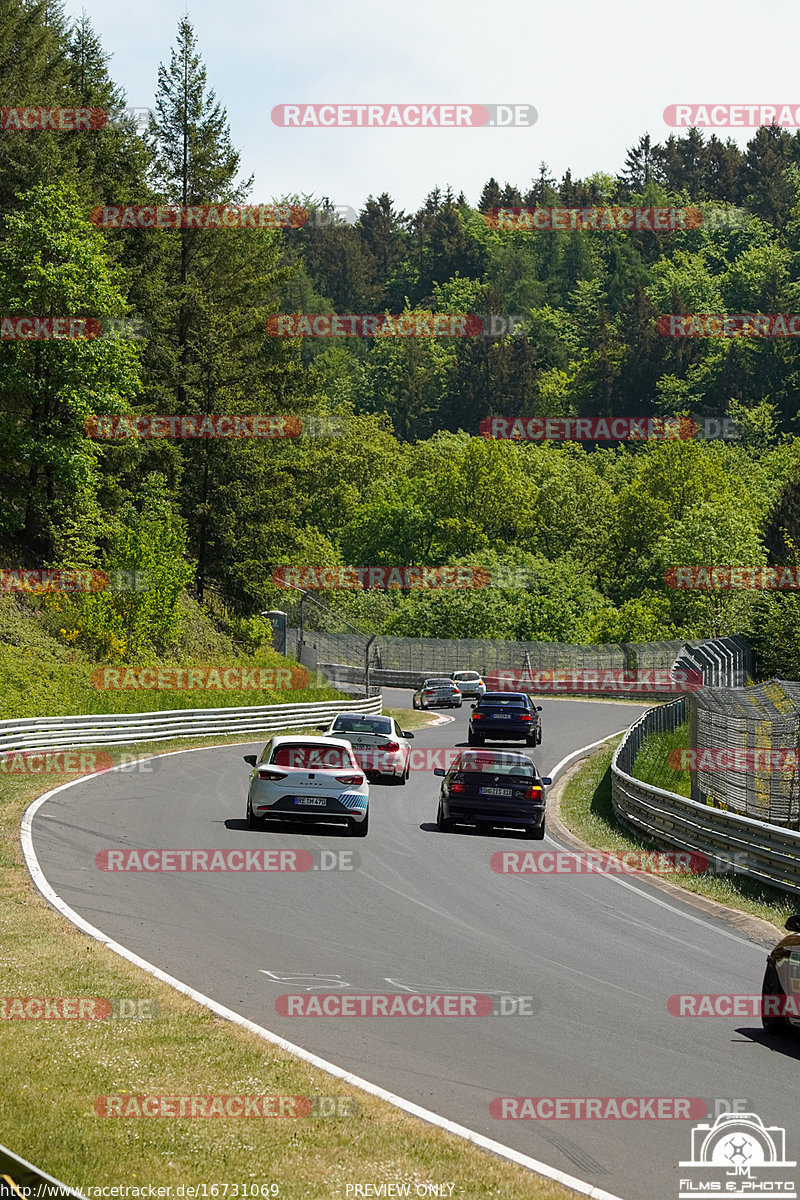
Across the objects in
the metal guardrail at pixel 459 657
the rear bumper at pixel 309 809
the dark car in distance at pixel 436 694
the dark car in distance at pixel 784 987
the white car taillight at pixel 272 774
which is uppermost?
the dark car in distance at pixel 784 987

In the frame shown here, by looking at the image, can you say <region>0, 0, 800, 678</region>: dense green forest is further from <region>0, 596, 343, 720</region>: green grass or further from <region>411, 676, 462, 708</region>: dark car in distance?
<region>411, 676, 462, 708</region>: dark car in distance

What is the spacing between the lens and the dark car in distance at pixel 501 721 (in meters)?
39.2

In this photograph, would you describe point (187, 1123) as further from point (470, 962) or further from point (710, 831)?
point (710, 831)

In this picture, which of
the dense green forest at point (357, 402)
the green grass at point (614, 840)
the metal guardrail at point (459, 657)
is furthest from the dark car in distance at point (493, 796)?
the metal guardrail at point (459, 657)

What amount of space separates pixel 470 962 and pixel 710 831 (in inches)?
305

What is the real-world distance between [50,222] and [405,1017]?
1533 inches

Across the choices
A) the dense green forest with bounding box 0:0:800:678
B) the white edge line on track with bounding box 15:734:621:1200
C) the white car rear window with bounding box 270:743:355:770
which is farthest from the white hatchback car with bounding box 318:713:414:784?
the dense green forest with bounding box 0:0:800:678

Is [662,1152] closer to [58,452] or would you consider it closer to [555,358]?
[58,452]

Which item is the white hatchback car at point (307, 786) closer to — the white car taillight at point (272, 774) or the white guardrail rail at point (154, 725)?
the white car taillight at point (272, 774)

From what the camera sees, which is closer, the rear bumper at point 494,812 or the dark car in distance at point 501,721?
the rear bumper at point 494,812

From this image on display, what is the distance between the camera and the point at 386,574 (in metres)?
116

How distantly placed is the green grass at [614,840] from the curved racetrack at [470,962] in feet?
2.56

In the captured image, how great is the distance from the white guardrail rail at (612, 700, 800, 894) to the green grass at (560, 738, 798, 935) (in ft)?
0.66

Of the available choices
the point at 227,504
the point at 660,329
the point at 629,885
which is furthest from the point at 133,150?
the point at 660,329
